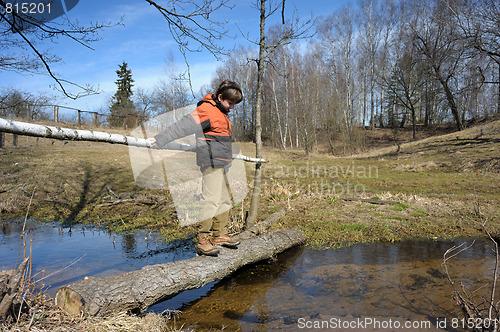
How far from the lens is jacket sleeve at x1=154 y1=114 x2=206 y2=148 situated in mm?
3836

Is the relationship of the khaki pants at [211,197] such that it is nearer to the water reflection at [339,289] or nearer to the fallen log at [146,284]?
the fallen log at [146,284]

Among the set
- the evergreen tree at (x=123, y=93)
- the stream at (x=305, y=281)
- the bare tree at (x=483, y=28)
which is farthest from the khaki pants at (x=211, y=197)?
the evergreen tree at (x=123, y=93)

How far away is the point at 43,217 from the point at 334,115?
3553 centimetres

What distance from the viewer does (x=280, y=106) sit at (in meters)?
40.2

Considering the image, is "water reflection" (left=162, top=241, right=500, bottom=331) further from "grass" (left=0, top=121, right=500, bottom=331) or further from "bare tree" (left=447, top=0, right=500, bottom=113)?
"bare tree" (left=447, top=0, right=500, bottom=113)

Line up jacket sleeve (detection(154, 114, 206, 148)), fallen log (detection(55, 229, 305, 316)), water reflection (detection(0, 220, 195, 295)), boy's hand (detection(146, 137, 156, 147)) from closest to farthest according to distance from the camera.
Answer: fallen log (detection(55, 229, 305, 316))
boy's hand (detection(146, 137, 156, 147))
jacket sleeve (detection(154, 114, 206, 148))
water reflection (detection(0, 220, 195, 295))

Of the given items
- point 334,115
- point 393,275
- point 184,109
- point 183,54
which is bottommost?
point 393,275

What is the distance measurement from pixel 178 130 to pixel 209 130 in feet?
1.52

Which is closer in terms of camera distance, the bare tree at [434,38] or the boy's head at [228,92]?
the boy's head at [228,92]

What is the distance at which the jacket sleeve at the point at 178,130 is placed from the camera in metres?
3.84

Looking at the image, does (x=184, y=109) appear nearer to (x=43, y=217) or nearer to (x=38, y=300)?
(x=38, y=300)

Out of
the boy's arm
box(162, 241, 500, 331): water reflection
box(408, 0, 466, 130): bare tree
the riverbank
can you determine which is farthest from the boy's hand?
box(408, 0, 466, 130): bare tree

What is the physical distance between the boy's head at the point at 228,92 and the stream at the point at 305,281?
2.87 metres

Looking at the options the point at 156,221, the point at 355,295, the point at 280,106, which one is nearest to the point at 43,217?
the point at 156,221
